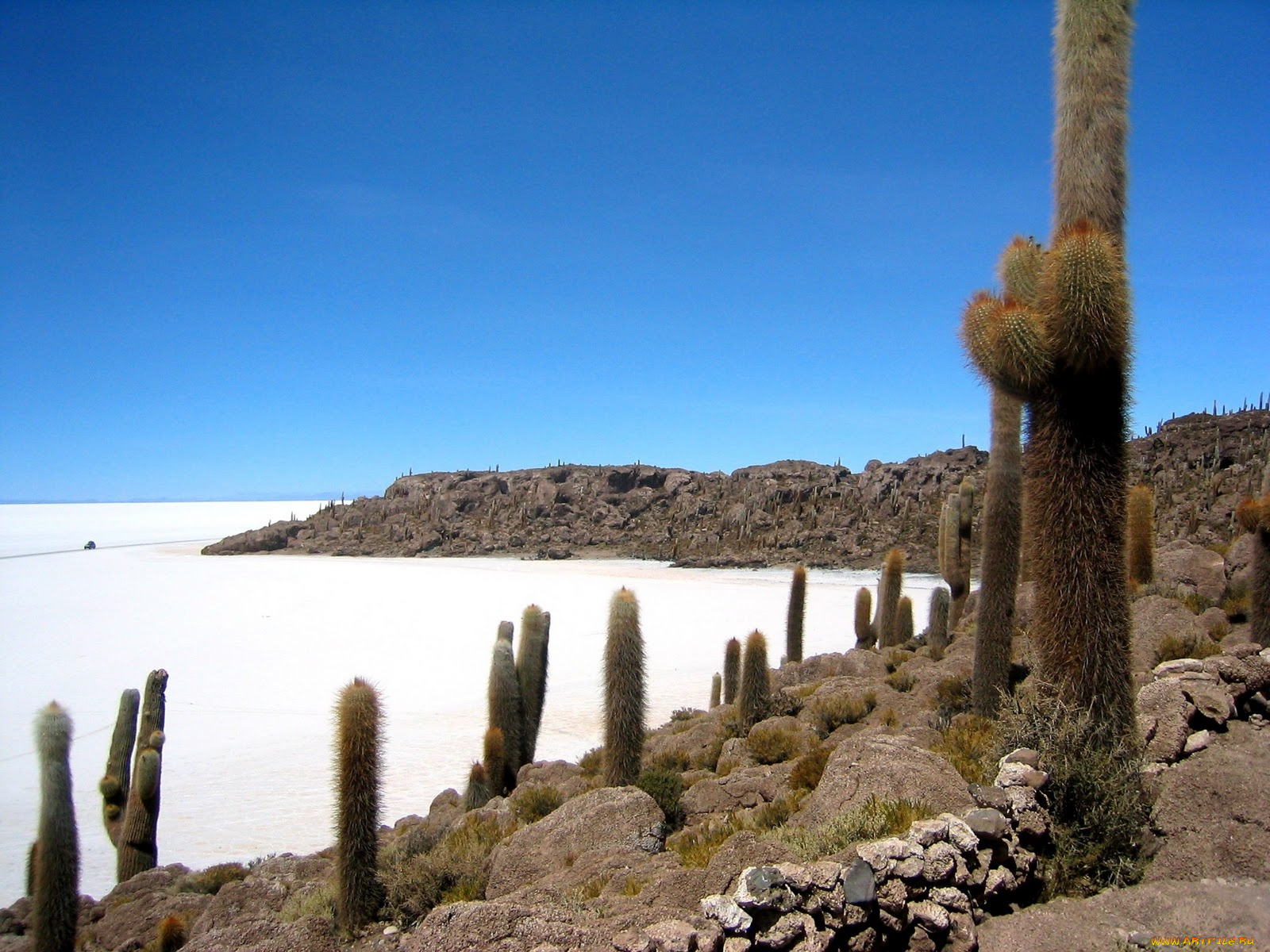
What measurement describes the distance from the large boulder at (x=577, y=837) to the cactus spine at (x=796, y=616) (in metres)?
11.1

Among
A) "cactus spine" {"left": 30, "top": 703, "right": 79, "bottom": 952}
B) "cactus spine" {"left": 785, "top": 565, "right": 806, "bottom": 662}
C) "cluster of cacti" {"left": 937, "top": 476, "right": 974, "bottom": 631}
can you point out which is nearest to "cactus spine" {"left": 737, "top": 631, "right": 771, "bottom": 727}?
"cluster of cacti" {"left": 937, "top": 476, "right": 974, "bottom": 631}

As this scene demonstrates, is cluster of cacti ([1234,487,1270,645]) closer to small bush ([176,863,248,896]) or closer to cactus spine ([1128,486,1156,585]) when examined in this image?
cactus spine ([1128,486,1156,585])

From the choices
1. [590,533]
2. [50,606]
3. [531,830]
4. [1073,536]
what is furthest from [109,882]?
[590,533]

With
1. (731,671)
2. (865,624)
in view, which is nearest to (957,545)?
(865,624)

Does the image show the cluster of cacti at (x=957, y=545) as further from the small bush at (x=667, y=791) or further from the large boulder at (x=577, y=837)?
the large boulder at (x=577, y=837)

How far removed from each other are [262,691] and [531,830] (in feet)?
49.9

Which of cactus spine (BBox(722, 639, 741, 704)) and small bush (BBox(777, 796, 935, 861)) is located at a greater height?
small bush (BBox(777, 796, 935, 861))

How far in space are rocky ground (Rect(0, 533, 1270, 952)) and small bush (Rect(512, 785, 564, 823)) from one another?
0.02 meters

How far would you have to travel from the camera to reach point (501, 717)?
11.8 m

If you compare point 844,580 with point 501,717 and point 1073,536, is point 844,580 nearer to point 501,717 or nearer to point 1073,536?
point 501,717

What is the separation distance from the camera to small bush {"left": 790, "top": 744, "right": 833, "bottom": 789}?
7.96m

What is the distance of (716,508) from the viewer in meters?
71.5

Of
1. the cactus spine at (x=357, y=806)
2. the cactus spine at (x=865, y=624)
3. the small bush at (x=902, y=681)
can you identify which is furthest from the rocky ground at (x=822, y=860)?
the cactus spine at (x=865, y=624)

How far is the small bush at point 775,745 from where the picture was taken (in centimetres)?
1009
